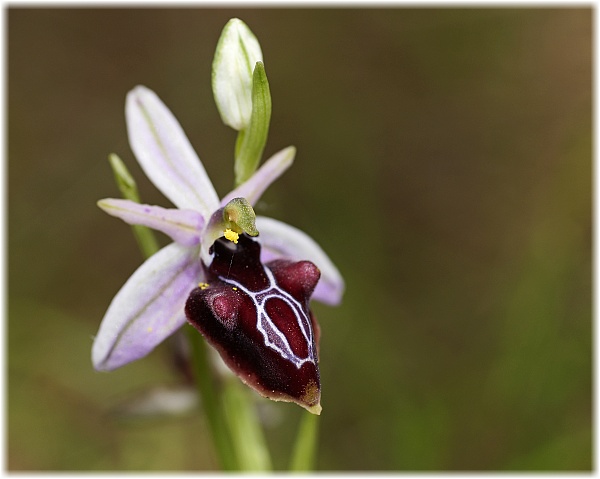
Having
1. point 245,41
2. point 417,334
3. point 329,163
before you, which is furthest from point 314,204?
point 245,41

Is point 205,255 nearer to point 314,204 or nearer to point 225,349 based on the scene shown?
point 225,349

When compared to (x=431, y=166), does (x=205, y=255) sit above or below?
above

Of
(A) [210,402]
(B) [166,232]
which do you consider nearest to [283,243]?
(B) [166,232]

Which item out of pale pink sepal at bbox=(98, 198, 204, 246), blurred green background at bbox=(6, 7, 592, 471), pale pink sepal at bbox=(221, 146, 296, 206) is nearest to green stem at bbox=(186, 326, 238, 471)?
pale pink sepal at bbox=(98, 198, 204, 246)

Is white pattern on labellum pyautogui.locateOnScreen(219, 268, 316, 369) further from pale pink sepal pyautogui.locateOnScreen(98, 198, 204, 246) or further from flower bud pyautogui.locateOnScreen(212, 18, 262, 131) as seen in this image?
flower bud pyautogui.locateOnScreen(212, 18, 262, 131)

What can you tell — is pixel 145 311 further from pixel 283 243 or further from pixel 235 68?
pixel 235 68

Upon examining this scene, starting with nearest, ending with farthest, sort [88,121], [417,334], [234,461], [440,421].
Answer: [234,461] → [440,421] → [417,334] → [88,121]
